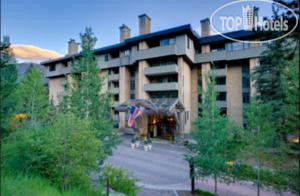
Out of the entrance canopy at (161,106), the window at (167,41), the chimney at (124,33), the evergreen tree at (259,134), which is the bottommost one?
the evergreen tree at (259,134)

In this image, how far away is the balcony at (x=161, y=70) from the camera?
2484 cm

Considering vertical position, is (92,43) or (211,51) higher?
(211,51)

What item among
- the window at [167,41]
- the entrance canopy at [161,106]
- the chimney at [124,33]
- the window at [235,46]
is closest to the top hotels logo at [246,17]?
the entrance canopy at [161,106]

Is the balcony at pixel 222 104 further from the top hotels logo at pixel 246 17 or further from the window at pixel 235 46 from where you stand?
the top hotels logo at pixel 246 17

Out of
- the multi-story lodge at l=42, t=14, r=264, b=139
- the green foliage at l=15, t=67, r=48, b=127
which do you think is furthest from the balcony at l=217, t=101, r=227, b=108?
the green foliage at l=15, t=67, r=48, b=127

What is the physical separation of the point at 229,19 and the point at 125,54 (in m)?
27.8

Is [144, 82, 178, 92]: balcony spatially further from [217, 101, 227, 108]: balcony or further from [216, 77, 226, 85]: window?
[216, 77, 226, 85]: window

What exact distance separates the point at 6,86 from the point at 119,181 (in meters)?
5.97

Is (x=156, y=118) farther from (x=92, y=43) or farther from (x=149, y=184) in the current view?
(x=92, y=43)

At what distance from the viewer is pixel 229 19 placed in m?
4.27

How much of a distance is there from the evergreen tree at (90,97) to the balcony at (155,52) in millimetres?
16405

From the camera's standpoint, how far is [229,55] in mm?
25453

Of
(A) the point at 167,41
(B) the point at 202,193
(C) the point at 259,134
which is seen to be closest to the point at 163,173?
(B) the point at 202,193

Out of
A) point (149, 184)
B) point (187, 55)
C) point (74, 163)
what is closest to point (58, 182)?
point (74, 163)
